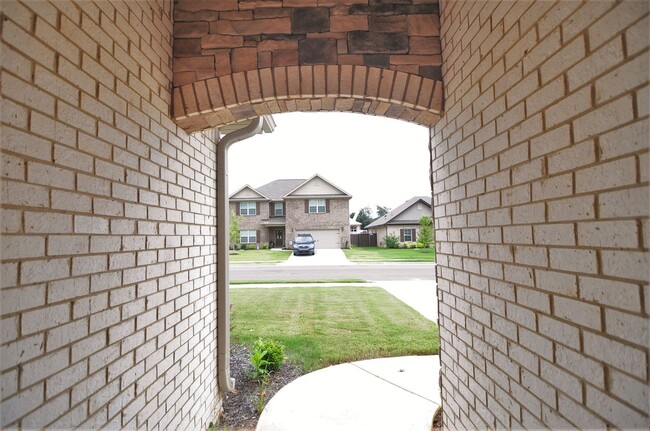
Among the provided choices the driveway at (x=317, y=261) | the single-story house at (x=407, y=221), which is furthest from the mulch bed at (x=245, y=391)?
the single-story house at (x=407, y=221)

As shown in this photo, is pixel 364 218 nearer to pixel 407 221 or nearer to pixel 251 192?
pixel 407 221

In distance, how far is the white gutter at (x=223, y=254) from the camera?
3391 millimetres

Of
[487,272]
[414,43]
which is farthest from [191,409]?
[414,43]

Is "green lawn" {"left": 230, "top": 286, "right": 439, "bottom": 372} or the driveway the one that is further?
the driveway

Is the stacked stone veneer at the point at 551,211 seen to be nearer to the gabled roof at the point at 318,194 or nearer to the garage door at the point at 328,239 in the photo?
the gabled roof at the point at 318,194

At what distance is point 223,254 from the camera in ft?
11.2

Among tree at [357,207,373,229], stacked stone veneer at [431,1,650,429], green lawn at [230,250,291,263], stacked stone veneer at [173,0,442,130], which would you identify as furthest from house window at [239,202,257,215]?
tree at [357,207,373,229]

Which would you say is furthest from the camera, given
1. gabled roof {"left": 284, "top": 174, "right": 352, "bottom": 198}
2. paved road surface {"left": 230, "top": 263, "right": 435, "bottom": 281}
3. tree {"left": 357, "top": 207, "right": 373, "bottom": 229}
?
tree {"left": 357, "top": 207, "right": 373, "bottom": 229}

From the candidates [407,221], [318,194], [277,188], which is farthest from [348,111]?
[407,221]

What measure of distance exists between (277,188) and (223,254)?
2850 cm

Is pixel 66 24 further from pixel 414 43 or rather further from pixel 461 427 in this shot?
pixel 461 427

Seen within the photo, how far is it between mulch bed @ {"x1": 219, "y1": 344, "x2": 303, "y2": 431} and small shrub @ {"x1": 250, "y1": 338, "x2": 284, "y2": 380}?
0.08 metres

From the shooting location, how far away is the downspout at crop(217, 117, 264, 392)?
3.39m

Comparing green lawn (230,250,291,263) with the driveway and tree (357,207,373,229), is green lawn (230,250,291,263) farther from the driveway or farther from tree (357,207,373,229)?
tree (357,207,373,229)
